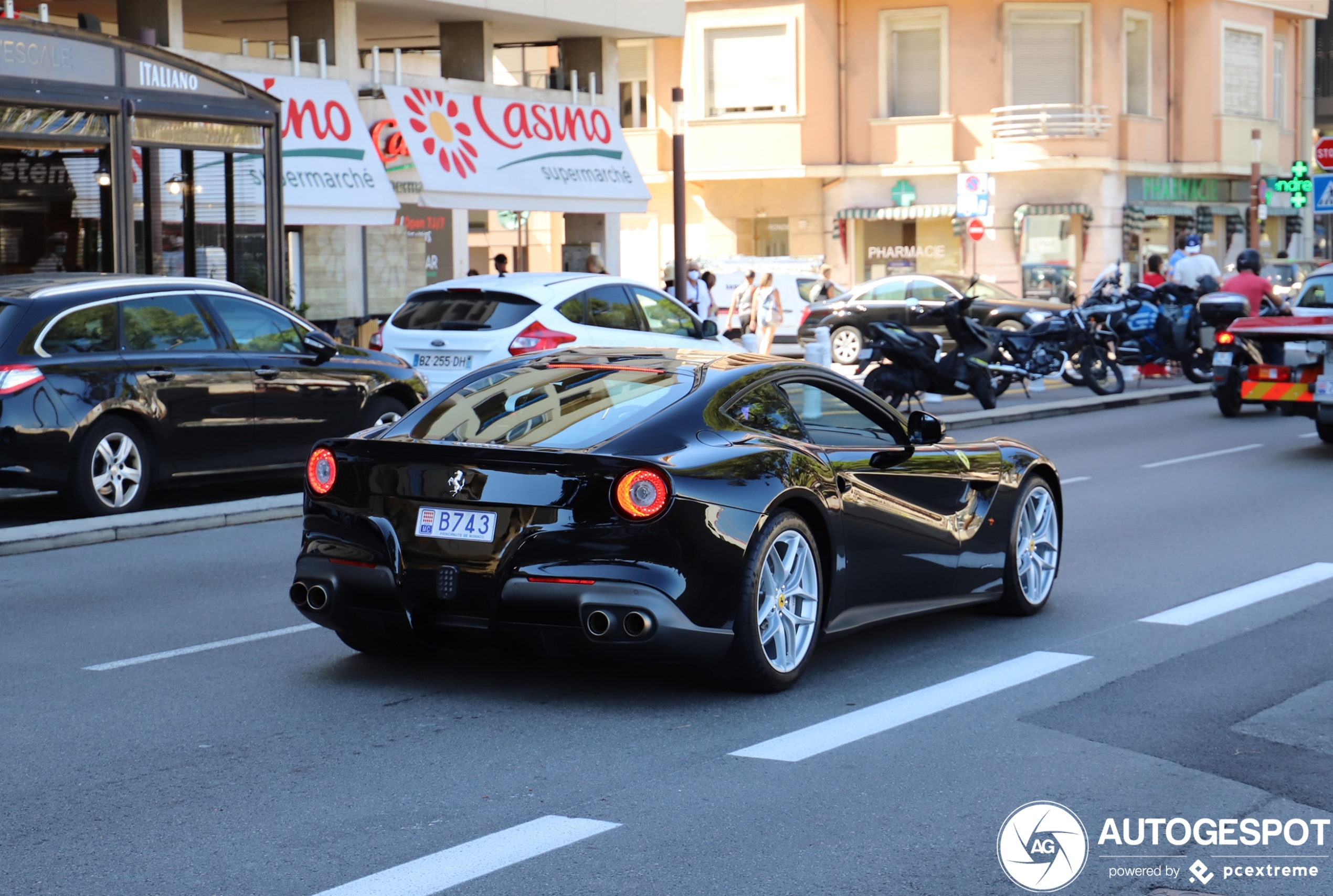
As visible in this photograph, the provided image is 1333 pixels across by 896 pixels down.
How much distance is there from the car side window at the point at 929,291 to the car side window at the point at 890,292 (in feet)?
0.51

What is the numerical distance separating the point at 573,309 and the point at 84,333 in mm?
5311

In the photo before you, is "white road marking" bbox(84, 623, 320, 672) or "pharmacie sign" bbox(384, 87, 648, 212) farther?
"pharmacie sign" bbox(384, 87, 648, 212)

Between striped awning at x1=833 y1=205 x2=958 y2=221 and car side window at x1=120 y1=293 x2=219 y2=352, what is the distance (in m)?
33.0

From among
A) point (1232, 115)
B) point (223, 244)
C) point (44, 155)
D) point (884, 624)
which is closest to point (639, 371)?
point (884, 624)

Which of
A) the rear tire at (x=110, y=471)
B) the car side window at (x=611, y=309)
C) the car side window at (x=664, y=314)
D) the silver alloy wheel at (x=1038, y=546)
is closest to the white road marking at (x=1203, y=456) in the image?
the car side window at (x=664, y=314)

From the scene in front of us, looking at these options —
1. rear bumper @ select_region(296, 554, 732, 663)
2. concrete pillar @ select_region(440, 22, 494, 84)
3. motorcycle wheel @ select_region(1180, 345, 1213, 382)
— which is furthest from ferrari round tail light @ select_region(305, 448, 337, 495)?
concrete pillar @ select_region(440, 22, 494, 84)

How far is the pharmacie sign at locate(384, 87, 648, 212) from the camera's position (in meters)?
25.9

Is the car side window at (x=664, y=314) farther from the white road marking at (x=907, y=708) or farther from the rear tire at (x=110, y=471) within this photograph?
the white road marking at (x=907, y=708)

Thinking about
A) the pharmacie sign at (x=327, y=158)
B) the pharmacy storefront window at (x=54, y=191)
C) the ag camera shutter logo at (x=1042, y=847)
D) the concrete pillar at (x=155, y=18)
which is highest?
the concrete pillar at (x=155, y=18)

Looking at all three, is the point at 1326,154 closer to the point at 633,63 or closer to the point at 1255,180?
the point at 1255,180

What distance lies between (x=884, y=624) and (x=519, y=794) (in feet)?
10.5

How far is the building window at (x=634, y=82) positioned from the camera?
46.3 metres

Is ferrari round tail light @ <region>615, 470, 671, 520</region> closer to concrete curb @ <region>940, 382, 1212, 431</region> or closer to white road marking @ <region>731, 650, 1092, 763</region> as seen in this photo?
white road marking @ <region>731, 650, 1092, 763</region>

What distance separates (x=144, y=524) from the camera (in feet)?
38.3
